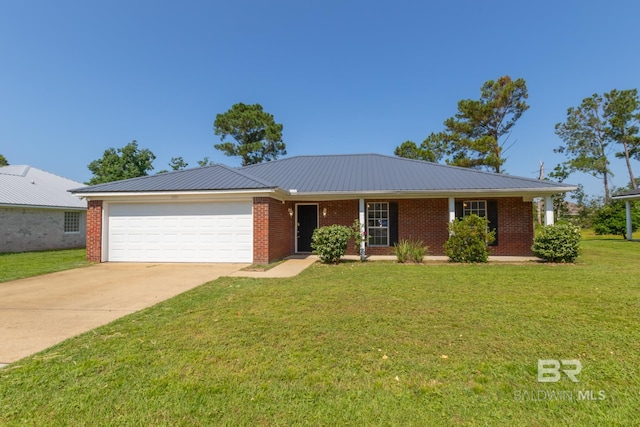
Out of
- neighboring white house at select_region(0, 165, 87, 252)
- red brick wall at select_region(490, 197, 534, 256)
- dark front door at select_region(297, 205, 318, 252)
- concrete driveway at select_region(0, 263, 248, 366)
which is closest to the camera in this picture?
concrete driveway at select_region(0, 263, 248, 366)

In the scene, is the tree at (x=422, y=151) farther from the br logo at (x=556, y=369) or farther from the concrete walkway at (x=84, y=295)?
the br logo at (x=556, y=369)

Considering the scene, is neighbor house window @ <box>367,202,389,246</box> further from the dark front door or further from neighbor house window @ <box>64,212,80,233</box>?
neighbor house window @ <box>64,212,80,233</box>

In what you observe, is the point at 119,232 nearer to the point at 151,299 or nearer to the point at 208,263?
the point at 208,263

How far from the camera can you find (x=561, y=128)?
37.0 m

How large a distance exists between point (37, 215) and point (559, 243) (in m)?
23.3

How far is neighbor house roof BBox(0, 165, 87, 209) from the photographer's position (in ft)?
52.0

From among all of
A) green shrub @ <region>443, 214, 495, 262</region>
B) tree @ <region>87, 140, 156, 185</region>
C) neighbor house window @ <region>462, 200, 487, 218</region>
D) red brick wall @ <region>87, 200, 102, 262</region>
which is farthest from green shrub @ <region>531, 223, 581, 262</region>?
tree @ <region>87, 140, 156, 185</region>

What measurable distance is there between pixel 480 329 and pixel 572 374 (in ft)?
3.86

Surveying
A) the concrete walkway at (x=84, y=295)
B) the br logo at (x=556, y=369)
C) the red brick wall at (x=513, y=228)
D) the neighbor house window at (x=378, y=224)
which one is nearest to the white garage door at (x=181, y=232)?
the concrete walkway at (x=84, y=295)

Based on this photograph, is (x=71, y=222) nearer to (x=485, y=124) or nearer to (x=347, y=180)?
(x=347, y=180)

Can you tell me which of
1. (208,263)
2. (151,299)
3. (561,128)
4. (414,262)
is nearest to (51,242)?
(208,263)

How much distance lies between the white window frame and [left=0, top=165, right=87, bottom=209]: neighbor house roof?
61cm

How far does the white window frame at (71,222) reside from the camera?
17.7 m

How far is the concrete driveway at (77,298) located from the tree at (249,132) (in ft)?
70.9
